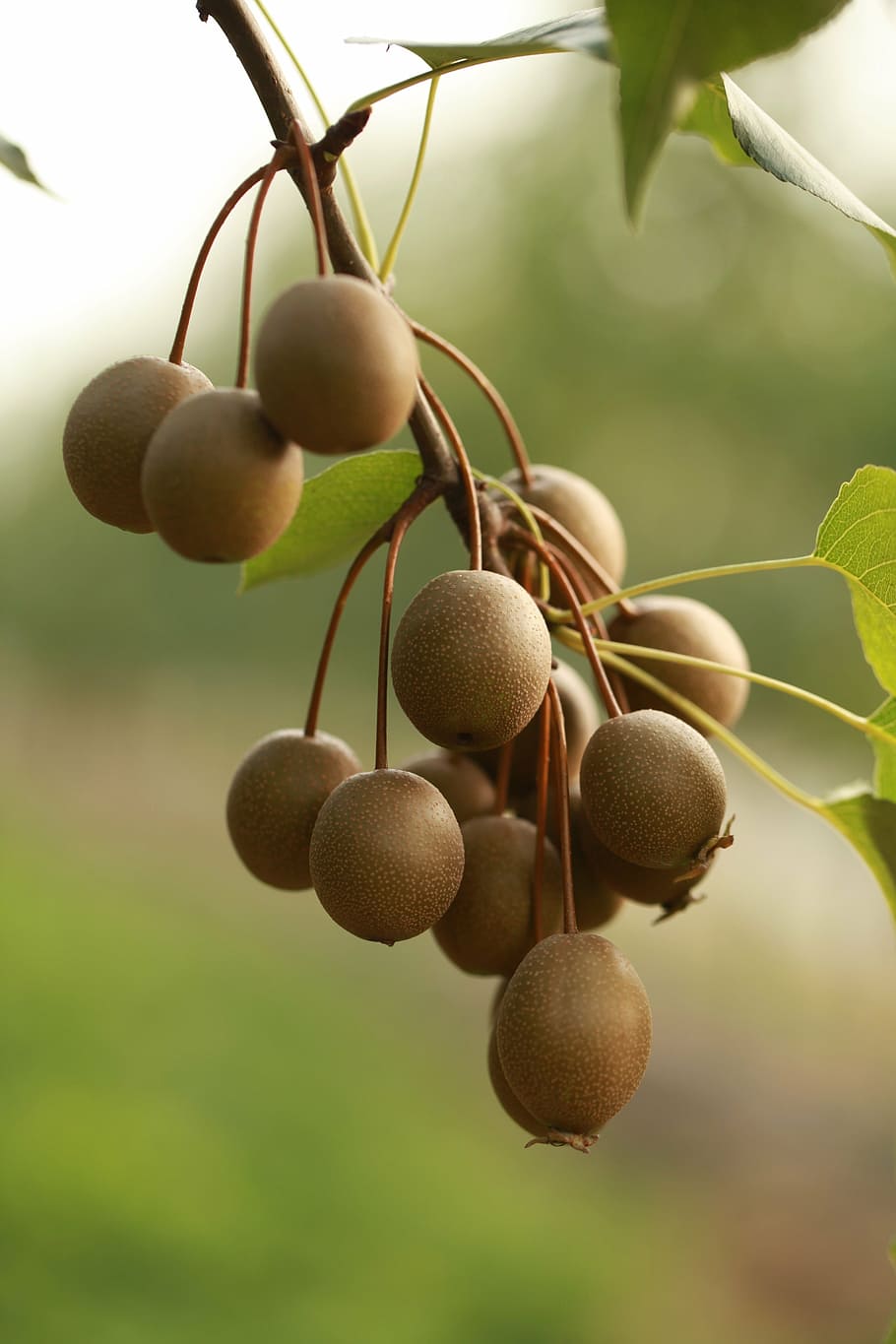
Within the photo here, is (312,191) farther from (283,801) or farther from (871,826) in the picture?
(871,826)

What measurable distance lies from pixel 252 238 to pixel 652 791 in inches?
14.0

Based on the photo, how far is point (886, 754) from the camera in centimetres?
99

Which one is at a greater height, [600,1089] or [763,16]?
[763,16]

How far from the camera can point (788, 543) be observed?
11.1 m

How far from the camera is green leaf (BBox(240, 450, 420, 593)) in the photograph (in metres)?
0.93

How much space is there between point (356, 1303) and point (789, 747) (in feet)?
24.3

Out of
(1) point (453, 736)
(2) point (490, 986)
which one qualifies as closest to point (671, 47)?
(1) point (453, 736)

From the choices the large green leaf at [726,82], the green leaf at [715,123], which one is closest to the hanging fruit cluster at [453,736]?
the large green leaf at [726,82]

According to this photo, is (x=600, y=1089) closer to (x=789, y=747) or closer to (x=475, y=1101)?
(x=475, y=1101)

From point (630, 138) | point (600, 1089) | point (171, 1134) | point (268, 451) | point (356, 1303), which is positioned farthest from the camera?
point (171, 1134)

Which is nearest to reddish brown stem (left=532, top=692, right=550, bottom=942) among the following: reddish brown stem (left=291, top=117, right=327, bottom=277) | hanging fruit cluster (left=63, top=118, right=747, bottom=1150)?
hanging fruit cluster (left=63, top=118, right=747, bottom=1150)

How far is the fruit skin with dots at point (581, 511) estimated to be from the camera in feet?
3.25

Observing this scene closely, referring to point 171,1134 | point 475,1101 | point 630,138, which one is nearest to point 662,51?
point 630,138

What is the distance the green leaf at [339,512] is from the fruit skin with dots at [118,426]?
20 centimetres
